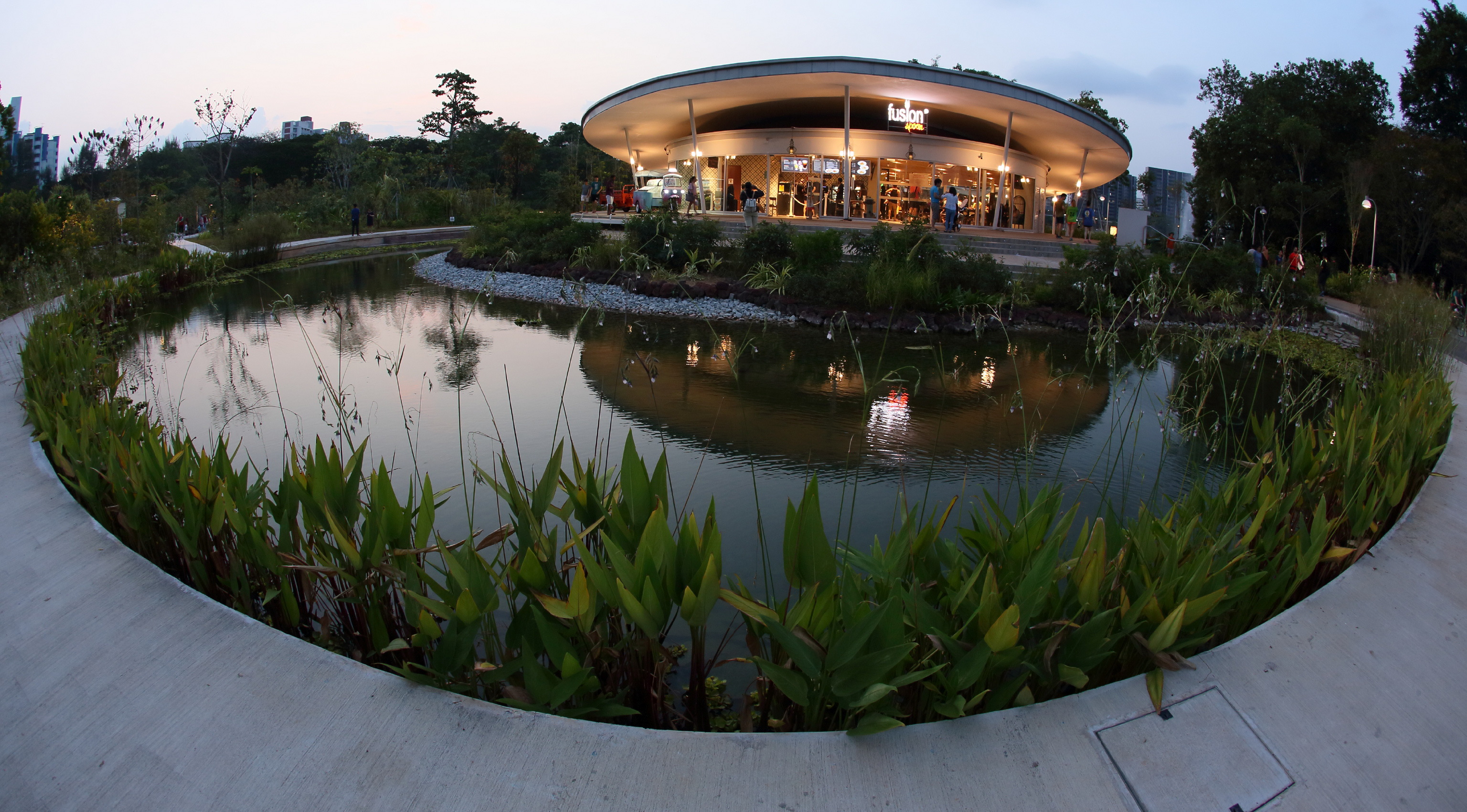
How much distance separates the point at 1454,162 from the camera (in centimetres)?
2411

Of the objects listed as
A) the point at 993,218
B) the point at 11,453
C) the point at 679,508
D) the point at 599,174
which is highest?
the point at 599,174

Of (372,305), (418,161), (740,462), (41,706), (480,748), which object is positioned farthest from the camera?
(418,161)

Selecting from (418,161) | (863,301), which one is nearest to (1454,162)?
(863,301)

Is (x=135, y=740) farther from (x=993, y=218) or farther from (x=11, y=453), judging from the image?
(x=993, y=218)

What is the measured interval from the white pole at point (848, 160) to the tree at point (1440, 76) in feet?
60.8

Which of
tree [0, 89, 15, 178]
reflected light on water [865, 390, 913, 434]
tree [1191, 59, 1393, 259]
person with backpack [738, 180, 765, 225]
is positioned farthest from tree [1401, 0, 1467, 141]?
tree [0, 89, 15, 178]

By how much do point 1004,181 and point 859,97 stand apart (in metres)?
5.51

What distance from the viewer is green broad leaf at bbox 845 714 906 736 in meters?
2.09

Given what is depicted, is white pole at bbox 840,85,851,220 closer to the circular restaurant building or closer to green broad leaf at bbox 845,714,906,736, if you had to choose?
the circular restaurant building

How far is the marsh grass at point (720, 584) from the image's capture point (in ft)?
7.34

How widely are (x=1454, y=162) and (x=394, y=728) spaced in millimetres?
31392

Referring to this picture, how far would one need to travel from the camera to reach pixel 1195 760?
219cm

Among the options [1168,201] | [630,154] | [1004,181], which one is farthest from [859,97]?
[1168,201]

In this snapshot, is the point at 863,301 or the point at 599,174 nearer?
the point at 863,301
